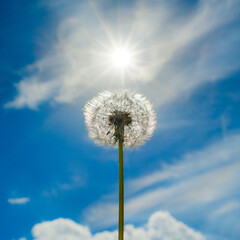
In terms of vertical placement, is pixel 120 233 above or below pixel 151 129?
below

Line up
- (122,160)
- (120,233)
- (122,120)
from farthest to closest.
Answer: (122,120) → (122,160) → (120,233)

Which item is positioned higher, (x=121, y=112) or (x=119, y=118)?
(x=121, y=112)

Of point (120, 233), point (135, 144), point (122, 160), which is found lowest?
point (120, 233)

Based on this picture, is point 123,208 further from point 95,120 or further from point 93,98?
point 93,98

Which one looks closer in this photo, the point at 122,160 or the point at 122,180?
the point at 122,180

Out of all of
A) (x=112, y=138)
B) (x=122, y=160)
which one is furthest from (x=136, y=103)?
(x=122, y=160)
